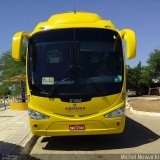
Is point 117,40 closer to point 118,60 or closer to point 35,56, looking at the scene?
point 118,60

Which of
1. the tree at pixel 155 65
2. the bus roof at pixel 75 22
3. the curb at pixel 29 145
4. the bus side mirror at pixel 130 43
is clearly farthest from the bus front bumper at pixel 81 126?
the tree at pixel 155 65

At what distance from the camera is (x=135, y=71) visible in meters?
73.7

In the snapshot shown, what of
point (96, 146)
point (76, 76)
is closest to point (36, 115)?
point (76, 76)

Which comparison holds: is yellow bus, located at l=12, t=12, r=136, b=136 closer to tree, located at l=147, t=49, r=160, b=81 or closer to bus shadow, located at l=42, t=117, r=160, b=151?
bus shadow, located at l=42, t=117, r=160, b=151

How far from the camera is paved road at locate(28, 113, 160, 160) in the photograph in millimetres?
10039

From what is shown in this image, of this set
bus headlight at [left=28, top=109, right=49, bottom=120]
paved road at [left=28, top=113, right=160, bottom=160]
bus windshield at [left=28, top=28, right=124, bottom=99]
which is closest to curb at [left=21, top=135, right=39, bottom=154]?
paved road at [left=28, top=113, right=160, bottom=160]

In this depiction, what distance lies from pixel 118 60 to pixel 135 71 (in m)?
63.4

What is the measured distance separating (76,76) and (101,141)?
2.38m

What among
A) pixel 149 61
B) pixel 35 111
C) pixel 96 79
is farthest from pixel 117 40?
pixel 149 61

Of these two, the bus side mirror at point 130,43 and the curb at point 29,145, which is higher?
the bus side mirror at point 130,43

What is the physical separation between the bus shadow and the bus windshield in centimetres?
153

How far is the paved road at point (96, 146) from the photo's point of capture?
395 inches

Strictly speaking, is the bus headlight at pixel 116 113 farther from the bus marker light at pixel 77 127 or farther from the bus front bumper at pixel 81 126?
the bus marker light at pixel 77 127

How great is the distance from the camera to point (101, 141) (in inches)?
469
